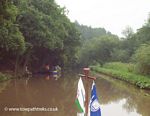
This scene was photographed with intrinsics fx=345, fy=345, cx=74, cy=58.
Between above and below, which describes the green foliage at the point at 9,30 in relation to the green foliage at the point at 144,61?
above

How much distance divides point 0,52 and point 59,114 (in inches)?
746

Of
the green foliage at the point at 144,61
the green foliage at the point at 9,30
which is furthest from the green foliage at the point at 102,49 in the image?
the green foliage at the point at 9,30

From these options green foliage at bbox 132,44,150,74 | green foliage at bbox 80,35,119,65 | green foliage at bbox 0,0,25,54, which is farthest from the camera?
green foliage at bbox 80,35,119,65

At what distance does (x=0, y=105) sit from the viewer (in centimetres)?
1466

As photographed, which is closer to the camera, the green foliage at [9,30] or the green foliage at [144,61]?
the green foliage at [9,30]

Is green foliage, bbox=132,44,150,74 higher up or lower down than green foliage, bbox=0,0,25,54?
lower down

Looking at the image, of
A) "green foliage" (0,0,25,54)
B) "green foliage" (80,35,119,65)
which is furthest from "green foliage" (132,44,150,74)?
"green foliage" (80,35,119,65)

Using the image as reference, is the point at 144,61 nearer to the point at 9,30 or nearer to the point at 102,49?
the point at 9,30

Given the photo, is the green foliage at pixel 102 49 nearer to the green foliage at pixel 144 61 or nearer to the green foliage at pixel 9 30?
the green foliage at pixel 144 61

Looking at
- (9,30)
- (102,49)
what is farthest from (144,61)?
(102,49)

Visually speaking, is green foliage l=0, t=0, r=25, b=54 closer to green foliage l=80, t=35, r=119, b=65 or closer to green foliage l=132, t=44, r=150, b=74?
green foliage l=132, t=44, r=150, b=74

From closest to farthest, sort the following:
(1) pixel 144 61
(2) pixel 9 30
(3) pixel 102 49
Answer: (2) pixel 9 30
(1) pixel 144 61
(3) pixel 102 49

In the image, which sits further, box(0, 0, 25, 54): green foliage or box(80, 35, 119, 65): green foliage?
box(80, 35, 119, 65): green foliage

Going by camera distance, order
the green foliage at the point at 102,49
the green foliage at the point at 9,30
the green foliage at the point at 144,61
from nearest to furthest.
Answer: the green foliage at the point at 9,30, the green foliage at the point at 144,61, the green foliage at the point at 102,49
